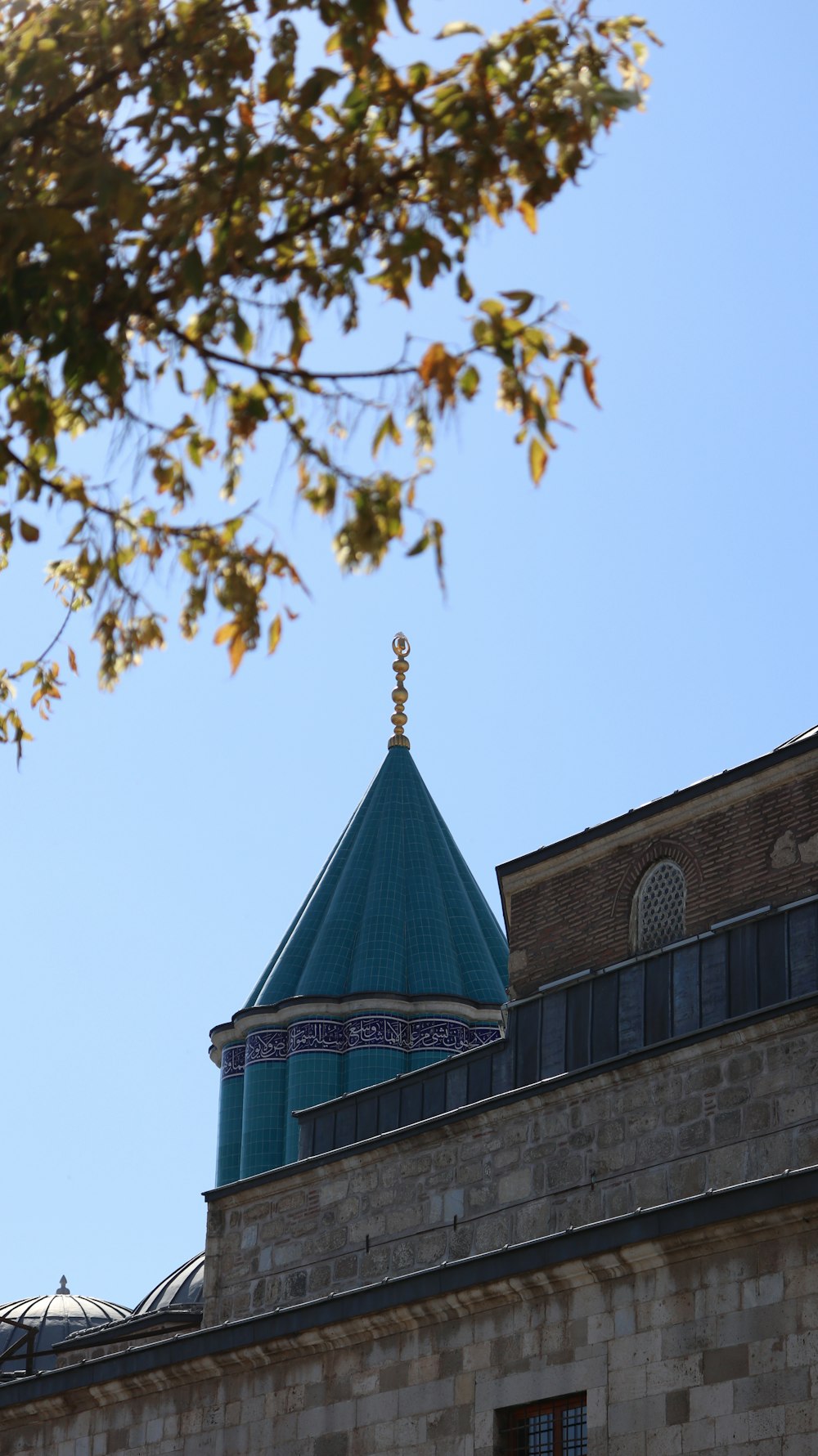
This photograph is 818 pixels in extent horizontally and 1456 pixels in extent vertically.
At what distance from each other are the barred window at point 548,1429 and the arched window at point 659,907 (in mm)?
4092

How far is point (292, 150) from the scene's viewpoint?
6383 millimetres

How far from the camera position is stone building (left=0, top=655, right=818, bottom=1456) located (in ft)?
36.4

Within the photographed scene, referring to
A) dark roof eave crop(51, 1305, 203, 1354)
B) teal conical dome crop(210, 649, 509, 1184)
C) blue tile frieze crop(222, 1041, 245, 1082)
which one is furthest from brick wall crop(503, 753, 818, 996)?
blue tile frieze crop(222, 1041, 245, 1082)

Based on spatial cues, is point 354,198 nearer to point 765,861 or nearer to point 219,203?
point 219,203

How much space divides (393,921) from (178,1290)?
6351mm

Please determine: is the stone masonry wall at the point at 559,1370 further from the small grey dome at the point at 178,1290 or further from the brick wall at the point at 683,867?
the small grey dome at the point at 178,1290

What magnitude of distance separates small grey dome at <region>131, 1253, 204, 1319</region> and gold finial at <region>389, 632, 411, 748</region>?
28.4 feet

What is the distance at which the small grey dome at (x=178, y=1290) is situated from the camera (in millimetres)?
25656

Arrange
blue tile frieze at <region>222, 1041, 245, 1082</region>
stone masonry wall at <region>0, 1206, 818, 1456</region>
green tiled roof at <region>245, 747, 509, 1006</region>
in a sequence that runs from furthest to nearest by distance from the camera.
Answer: blue tile frieze at <region>222, 1041, 245, 1082</region>
green tiled roof at <region>245, 747, 509, 1006</region>
stone masonry wall at <region>0, 1206, 818, 1456</region>

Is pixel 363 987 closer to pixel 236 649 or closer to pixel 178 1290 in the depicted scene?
pixel 178 1290

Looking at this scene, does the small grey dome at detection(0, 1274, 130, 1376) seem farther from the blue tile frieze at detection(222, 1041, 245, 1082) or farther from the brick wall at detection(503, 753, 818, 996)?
the brick wall at detection(503, 753, 818, 996)

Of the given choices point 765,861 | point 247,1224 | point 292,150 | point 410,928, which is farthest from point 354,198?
point 410,928

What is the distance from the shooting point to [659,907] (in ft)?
50.8

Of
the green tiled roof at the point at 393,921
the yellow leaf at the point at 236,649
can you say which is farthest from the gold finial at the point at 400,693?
the yellow leaf at the point at 236,649
